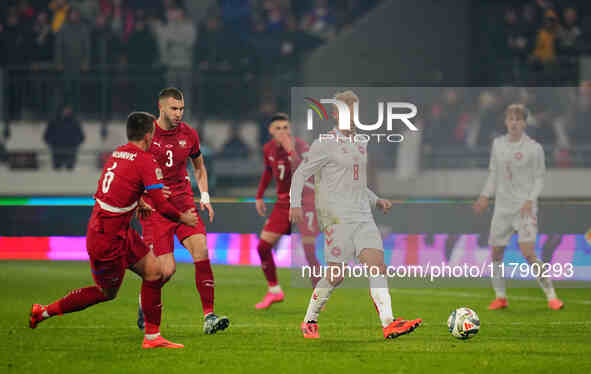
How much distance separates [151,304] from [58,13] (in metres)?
11.3

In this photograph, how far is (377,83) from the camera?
1692cm

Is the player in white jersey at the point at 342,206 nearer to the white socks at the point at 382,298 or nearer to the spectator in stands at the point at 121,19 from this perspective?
the white socks at the point at 382,298

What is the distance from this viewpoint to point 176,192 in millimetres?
8594

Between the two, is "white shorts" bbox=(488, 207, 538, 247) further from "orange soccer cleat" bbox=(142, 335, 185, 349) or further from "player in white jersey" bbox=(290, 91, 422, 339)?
"orange soccer cleat" bbox=(142, 335, 185, 349)

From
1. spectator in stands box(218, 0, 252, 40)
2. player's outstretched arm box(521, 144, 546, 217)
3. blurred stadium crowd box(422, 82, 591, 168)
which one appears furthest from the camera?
spectator in stands box(218, 0, 252, 40)

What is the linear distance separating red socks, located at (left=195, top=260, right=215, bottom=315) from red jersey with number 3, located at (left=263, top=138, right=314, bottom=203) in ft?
7.58

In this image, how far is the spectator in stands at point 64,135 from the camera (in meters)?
16.1

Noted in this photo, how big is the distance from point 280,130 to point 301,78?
21.6 feet

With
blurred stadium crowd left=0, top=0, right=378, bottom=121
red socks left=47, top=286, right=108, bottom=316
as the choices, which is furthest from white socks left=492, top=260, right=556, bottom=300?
blurred stadium crowd left=0, top=0, right=378, bottom=121

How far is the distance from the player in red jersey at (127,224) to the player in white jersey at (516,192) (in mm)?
3869

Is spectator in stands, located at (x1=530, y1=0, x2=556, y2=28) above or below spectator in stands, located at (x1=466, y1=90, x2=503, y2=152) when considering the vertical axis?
above

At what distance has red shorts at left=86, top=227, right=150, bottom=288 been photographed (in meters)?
7.35

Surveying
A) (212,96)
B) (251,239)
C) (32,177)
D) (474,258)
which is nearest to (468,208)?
(474,258)

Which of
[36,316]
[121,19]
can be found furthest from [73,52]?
[36,316]
